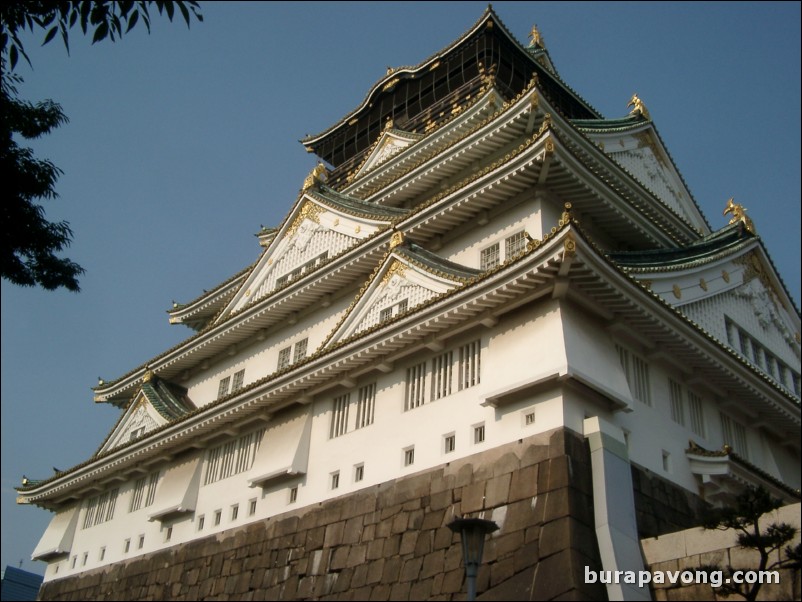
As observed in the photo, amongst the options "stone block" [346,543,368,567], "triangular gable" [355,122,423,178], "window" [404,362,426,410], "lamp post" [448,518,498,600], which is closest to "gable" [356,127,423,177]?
"triangular gable" [355,122,423,178]

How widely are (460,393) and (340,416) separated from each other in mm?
3780

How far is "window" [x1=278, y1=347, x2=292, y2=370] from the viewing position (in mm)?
23555

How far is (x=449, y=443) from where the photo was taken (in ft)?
51.4

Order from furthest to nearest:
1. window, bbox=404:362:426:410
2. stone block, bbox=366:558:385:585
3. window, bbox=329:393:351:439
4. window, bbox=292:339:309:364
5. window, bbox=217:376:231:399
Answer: window, bbox=217:376:231:399
window, bbox=292:339:309:364
window, bbox=329:393:351:439
window, bbox=404:362:426:410
stone block, bbox=366:558:385:585

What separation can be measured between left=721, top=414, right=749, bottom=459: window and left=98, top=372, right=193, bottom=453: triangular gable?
15.8 metres

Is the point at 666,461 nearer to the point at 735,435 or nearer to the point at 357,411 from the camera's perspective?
the point at 735,435

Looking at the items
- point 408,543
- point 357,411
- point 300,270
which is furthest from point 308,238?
point 408,543

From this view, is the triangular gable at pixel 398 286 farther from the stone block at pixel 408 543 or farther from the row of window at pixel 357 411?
the stone block at pixel 408 543

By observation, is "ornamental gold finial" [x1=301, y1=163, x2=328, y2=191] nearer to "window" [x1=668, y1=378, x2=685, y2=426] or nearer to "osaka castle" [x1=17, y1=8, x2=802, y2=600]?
"osaka castle" [x1=17, y1=8, x2=802, y2=600]

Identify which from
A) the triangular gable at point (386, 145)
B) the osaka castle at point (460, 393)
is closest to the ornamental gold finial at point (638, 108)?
the osaka castle at point (460, 393)

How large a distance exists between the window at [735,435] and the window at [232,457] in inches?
446

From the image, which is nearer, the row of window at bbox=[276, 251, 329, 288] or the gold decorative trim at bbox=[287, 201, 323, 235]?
the row of window at bbox=[276, 251, 329, 288]

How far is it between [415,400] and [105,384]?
1774cm

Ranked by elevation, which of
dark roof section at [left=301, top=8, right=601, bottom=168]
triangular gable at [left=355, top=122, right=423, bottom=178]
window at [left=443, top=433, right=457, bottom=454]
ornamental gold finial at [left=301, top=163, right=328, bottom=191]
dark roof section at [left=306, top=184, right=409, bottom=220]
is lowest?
window at [left=443, top=433, right=457, bottom=454]
